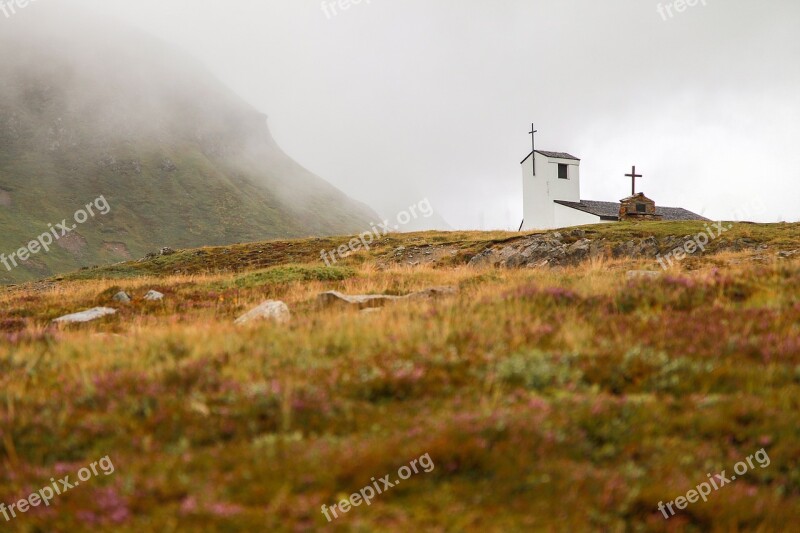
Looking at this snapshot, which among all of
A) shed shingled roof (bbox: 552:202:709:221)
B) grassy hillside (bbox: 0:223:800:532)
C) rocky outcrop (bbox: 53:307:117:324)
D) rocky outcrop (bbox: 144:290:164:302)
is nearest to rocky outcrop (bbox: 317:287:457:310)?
grassy hillside (bbox: 0:223:800:532)

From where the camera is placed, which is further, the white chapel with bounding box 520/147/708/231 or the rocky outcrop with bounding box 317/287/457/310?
the white chapel with bounding box 520/147/708/231

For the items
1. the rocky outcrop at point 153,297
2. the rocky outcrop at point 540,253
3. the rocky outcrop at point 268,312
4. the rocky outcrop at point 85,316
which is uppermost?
the rocky outcrop at point 540,253

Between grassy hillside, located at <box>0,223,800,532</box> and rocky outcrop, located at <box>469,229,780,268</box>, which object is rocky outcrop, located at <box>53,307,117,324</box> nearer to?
grassy hillside, located at <box>0,223,800,532</box>

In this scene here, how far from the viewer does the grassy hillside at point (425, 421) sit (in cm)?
353

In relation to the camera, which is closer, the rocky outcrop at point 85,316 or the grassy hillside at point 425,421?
the grassy hillside at point 425,421

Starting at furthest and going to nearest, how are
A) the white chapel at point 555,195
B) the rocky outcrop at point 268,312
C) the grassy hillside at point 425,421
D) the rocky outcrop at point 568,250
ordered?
the white chapel at point 555,195 < the rocky outcrop at point 568,250 < the rocky outcrop at point 268,312 < the grassy hillside at point 425,421

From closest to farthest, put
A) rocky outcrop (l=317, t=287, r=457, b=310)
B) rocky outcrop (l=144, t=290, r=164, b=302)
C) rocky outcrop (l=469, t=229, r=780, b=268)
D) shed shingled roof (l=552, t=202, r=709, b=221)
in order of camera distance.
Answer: rocky outcrop (l=317, t=287, r=457, b=310), rocky outcrop (l=144, t=290, r=164, b=302), rocky outcrop (l=469, t=229, r=780, b=268), shed shingled roof (l=552, t=202, r=709, b=221)

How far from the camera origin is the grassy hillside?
3.53 meters

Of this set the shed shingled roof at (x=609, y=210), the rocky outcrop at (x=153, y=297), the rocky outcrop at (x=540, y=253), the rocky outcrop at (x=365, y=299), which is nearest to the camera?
the rocky outcrop at (x=365, y=299)

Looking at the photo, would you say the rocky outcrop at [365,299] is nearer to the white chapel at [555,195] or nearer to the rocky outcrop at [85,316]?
the rocky outcrop at [85,316]

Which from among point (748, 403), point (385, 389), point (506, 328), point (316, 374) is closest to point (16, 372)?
point (316, 374)

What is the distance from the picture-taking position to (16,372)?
6.08 m

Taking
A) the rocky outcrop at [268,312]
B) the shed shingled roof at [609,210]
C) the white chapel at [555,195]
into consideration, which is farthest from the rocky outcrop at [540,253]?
the white chapel at [555,195]

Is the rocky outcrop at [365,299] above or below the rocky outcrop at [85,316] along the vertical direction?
above
